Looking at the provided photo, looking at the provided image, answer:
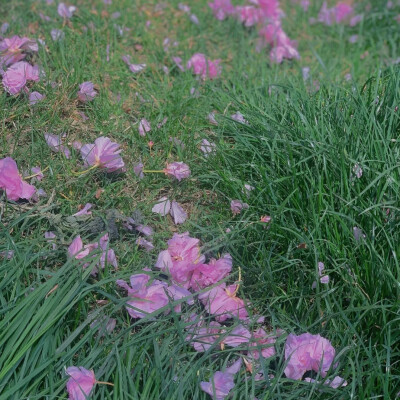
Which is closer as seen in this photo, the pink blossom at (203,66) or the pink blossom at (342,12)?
the pink blossom at (203,66)

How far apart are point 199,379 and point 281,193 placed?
2.62 ft

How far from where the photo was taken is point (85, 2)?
3.70 m

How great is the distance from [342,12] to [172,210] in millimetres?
2489

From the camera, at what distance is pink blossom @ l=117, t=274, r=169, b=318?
2.03m

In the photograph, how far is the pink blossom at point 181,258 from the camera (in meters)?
2.17

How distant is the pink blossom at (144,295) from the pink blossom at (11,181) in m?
0.52

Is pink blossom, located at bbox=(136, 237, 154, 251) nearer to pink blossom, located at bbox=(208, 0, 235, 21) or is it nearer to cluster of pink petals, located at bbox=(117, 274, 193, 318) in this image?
cluster of pink petals, located at bbox=(117, 274, 193, 318)

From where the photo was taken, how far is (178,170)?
99.5 inches

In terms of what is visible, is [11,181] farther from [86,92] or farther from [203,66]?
[203,66]

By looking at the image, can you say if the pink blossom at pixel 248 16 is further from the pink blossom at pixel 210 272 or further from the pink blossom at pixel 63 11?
the pink blossom at pixel 210 272

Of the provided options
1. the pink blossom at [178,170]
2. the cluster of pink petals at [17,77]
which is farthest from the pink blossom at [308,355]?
the cluster of pink petals at [17,77]

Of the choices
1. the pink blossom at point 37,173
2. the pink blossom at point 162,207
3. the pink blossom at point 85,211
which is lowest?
the pink blossom at point 162,207

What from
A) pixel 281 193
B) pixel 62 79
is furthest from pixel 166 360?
pixel 62 79

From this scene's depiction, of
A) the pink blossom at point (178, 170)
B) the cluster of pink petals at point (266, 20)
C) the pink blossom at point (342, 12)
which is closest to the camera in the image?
the pink blossom at point (178, 170)
